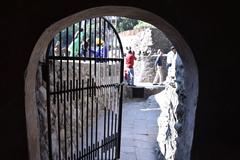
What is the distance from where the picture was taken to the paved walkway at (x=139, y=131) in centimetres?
490

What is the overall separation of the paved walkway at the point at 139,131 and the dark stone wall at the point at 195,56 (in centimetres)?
301

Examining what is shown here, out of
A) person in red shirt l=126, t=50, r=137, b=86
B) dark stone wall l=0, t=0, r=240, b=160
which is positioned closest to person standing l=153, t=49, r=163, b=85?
person in red shirt l=126, t=50, r=137, b=86

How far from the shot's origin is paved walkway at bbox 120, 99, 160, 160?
16.1 ft

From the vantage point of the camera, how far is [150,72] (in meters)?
14.1

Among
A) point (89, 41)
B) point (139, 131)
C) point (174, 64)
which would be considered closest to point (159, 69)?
point (139, 131)

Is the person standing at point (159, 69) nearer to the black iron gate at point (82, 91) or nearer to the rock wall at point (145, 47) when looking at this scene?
the rock wall at point (145, 47)

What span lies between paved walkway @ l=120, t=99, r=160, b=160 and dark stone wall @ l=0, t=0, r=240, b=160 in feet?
9.87

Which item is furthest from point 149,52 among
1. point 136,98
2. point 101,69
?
point 101,69

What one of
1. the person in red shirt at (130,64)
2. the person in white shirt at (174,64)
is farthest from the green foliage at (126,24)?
the person in white shirt at (174,64)

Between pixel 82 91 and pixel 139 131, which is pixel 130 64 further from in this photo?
pixel 82 91

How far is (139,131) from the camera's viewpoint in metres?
6.52

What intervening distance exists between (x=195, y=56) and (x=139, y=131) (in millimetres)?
4997

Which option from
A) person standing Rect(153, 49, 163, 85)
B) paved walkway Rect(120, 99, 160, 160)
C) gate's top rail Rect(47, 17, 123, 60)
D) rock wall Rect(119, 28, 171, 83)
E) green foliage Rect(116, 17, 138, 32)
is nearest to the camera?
gate's top rail Rect(47, 17, 123, 60)

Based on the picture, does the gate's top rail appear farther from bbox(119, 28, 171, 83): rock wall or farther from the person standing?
bbox(119, 28, 171, 83): rock wall
